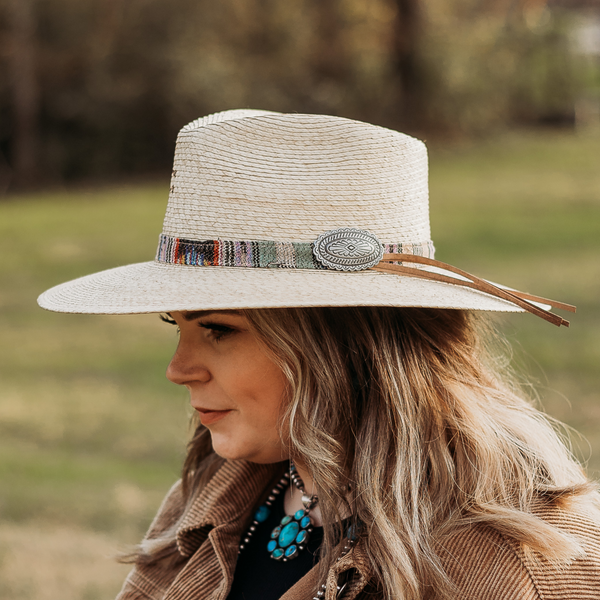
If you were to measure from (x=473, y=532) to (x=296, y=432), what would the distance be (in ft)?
1.38

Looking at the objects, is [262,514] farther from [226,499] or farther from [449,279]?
[449,279]

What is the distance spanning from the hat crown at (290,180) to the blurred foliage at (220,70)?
18.3m

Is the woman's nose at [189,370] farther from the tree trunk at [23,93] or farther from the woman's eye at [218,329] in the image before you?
the tree trunk at [23,93]

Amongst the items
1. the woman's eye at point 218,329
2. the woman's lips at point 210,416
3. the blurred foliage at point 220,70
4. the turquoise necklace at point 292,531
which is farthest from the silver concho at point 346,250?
the blurred foliage at point 220,70

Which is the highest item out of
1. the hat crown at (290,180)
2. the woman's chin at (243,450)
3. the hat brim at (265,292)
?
the hat crown at (290,180)

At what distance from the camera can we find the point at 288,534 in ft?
6.39

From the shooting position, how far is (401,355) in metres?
1.85

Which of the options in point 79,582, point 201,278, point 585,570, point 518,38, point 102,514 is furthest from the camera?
point 518,38

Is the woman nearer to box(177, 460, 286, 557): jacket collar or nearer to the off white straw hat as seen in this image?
the off white straw hat

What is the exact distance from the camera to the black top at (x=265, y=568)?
1874 mm

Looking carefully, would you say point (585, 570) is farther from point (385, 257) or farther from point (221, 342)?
point (221, 342)

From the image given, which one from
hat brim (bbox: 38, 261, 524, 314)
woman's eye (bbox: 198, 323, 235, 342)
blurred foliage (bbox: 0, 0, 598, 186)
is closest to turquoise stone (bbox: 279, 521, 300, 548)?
woman's eye (bbox: 198, 323, 235, 342)

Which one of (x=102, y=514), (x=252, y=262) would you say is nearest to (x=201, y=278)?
(x=252, y=262)

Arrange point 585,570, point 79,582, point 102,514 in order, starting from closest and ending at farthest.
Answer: point 585,570 → point 79,582 → point 102,514
